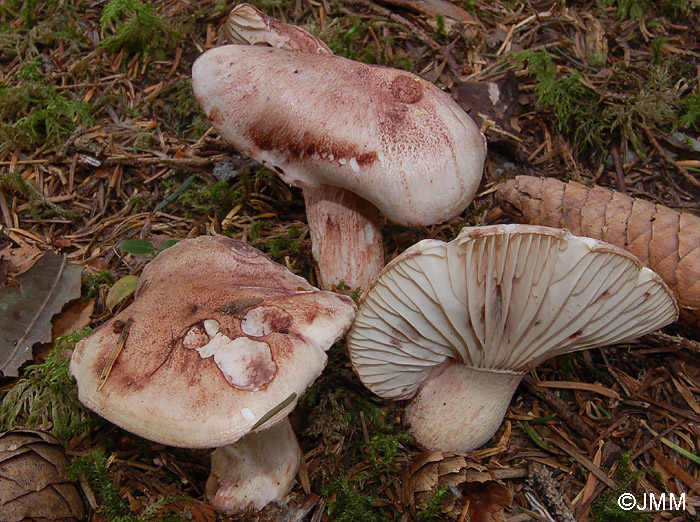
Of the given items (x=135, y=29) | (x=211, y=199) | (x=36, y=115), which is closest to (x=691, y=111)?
(x=211, y=199)

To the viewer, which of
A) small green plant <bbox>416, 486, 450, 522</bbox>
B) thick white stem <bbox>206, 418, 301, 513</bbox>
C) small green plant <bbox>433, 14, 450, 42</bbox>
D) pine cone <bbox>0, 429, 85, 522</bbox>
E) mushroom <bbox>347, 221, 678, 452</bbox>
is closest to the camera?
mushroom <bbox>347, 221, 678, 452</bbox>

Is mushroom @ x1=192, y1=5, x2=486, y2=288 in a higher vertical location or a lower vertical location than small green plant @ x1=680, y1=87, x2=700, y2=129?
higher

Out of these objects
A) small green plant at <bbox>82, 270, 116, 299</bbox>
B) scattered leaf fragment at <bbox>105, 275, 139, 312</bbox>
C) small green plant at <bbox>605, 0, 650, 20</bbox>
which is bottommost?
small green plant at <bbox>82, 270, 116, 299</bbox>

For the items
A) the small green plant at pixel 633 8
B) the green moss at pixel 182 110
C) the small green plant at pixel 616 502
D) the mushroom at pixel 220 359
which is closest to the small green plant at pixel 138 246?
the mushroom at pixel 220 359

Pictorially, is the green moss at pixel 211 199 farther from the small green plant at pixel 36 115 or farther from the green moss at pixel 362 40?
the green moss at pixel 362 40

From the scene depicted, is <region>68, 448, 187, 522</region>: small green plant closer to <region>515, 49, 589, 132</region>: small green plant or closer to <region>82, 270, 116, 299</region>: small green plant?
<region>82, 270, 116, 299</region>: small green plant

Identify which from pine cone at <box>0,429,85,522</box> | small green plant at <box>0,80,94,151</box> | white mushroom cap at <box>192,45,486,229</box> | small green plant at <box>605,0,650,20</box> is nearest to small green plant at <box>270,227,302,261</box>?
white mushroom cap at <box>192,45,486,229</box>
